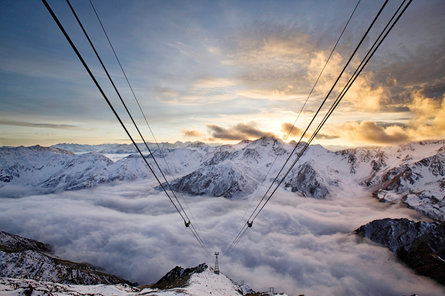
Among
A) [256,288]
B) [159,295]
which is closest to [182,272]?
[159,295]

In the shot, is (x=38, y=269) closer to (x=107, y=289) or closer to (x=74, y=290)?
(x=107, y=289)

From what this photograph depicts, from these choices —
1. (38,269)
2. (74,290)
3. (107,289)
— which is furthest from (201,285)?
(38,269)

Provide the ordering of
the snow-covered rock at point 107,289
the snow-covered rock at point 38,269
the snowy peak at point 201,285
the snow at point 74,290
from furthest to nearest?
the snow-covered rock at point 38,269 → the snowy peak at point 201,285 → the snow-covered rock at point 107,289 → the snow at point 74,290

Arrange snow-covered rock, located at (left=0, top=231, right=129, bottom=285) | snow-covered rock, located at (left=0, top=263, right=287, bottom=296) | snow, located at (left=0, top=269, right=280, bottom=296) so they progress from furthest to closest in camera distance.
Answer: snow-covered rock, located at (left=0, top=231, right=129, bottom=285) < snow-covered rock, located at (left=0, top=263, right=287, bottom=296) < snow, located at (left=0, top=269, right=280, bottom=296)

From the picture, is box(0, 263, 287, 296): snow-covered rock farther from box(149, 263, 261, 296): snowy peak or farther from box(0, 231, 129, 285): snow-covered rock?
box(0, 231, 129, 285): snow-covered rock

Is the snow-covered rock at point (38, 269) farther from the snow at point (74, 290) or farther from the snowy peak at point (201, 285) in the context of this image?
the snow at point (74, 290)

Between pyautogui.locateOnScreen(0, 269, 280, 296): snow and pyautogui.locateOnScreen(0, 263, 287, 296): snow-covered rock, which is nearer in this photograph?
pyautogui.locateOnScreen(0, 269, 280, 296): snow

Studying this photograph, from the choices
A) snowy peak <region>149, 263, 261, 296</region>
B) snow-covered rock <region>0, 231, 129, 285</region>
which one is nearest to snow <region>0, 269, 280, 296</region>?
snowy peak <region>149, 263, 261, 296</region>

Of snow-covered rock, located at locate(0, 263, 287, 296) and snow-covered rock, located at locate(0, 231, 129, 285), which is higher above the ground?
snow-covered rock, located at locate(0, 263, 287, 296)

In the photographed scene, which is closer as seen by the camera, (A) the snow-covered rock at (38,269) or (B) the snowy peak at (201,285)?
(B) the snowy peak at (201,285)

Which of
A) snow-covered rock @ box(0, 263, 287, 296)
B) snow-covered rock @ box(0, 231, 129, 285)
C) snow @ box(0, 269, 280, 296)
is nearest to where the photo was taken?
snow @ box(0, 269, 280, 296)

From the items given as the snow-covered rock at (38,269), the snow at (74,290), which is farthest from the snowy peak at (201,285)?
the snow-covered rock at (38,269)
